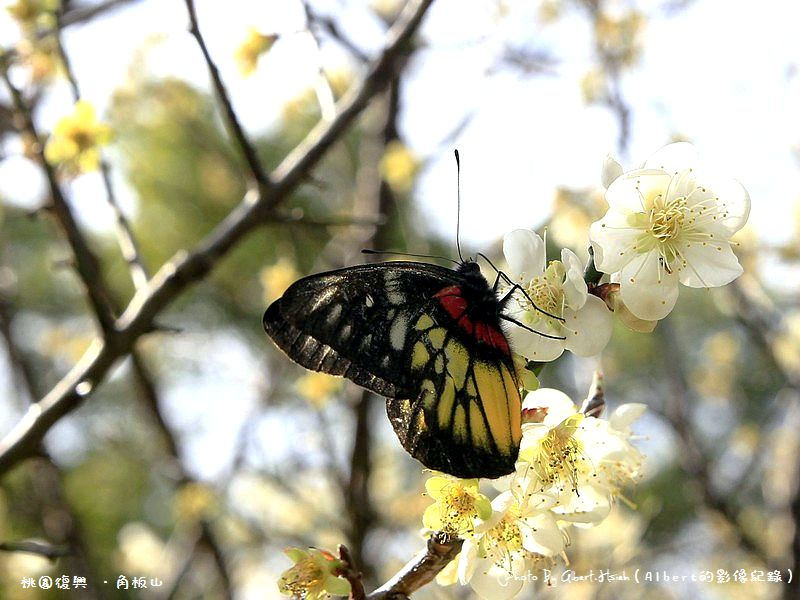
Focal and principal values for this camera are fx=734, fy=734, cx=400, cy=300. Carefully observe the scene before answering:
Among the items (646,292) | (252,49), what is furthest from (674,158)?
(252,49)

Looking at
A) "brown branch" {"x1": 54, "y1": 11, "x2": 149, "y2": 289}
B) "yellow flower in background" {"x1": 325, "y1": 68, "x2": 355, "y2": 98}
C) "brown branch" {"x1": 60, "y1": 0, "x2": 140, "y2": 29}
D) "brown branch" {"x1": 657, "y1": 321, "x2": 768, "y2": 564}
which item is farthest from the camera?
"yellow flower in background" {"x1": 325, "y1": 68, "x2": 355, "y2": 98}

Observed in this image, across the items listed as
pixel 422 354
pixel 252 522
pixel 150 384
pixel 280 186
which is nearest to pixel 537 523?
pixel 422 354

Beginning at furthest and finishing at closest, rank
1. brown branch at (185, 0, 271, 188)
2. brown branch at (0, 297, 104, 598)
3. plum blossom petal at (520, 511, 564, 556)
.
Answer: brown branch at (0, 297, 104, 598)
brown branch at (185, 0, 271, 188)
plum blossom petal at (520, 511, 564, 556)

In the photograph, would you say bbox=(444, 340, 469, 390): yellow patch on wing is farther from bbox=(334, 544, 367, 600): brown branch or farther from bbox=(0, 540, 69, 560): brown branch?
bbox=(0, 540, 69, 560): brown branch

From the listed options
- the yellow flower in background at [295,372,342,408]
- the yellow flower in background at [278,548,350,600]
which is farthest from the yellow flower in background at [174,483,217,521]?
the yellow flower in background at [278,548,350,600]

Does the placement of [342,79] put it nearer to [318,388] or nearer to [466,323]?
[318,388]

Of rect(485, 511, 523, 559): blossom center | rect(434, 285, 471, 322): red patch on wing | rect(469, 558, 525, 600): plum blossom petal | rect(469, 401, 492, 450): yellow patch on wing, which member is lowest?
rect(469, 558, 525, 600): plum blossom petal

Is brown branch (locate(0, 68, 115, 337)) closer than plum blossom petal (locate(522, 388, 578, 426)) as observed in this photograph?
No
